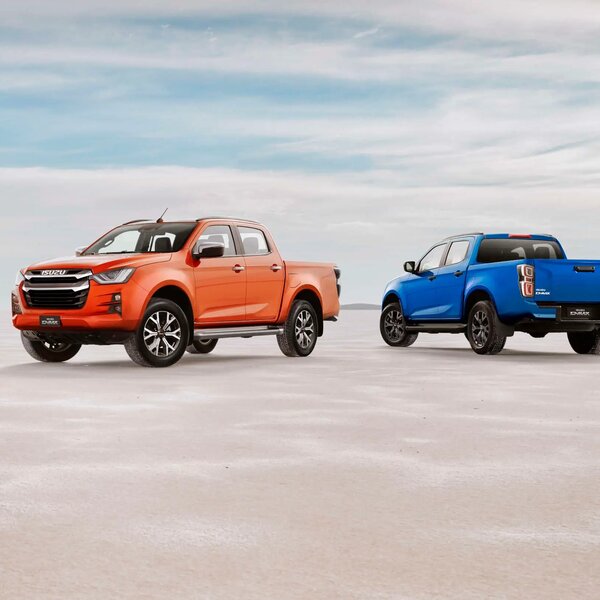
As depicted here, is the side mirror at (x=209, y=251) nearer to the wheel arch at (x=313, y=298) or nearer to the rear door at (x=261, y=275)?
the rear door at (x=261, y=275)

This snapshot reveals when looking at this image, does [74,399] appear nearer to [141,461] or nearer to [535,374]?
[141,461]

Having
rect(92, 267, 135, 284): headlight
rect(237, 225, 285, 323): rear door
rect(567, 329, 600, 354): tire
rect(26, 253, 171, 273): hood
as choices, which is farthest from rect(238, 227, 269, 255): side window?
rect(567, 329, 600, 354): tire

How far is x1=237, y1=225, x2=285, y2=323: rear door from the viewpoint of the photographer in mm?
17078

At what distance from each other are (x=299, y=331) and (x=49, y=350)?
3997 mm

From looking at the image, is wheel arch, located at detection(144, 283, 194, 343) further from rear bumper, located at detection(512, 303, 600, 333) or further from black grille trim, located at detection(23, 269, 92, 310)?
rear bumper, located at detection(512, 303, 600, 333)

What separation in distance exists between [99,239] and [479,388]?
24.5 feet

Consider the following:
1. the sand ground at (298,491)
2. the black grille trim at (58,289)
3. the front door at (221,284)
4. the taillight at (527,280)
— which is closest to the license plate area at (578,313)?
the taillight at (527,280)

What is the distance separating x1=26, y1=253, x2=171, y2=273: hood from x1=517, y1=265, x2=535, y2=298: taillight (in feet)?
18.3

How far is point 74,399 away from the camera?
11.3 meters

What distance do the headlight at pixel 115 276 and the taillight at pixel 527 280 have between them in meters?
6.17

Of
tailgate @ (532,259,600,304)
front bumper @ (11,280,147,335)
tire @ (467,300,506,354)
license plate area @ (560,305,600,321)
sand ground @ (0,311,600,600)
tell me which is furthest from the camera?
tire @ (467,300,506,354)

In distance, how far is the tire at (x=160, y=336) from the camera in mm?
15148

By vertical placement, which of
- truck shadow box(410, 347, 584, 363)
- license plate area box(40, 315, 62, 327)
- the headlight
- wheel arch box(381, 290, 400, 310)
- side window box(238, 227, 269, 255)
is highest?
side window box(238, 227, 269, 255)

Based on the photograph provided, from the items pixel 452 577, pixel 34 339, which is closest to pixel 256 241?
pixel 34 339
